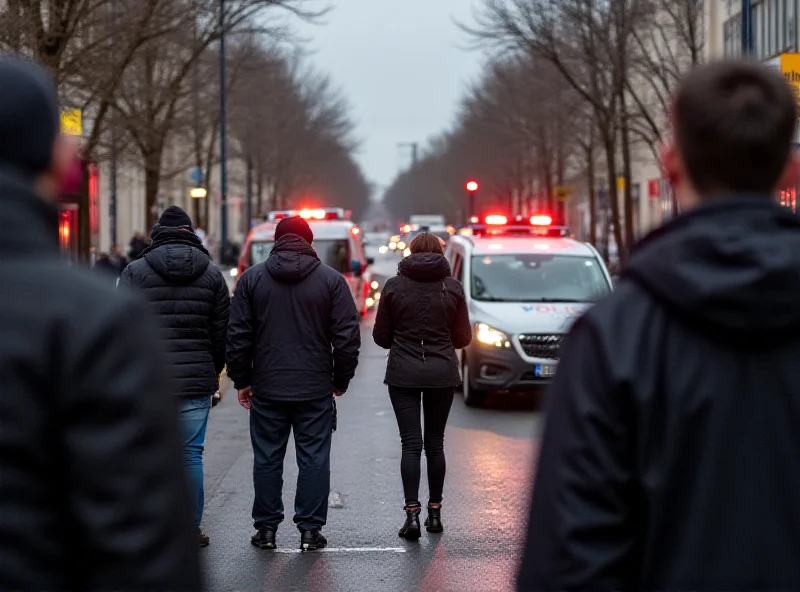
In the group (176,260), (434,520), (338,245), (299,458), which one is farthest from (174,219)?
(338,245)

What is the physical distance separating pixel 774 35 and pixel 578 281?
26.0 meters

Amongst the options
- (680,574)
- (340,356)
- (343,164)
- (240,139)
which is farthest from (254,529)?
(343,164)

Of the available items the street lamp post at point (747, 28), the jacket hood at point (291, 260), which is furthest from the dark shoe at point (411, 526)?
the street lamp post at point (747, 28)

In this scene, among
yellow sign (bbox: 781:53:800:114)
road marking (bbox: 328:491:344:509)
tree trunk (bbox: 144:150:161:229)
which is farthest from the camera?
tree trunk (bbox: 144:150:161:229)

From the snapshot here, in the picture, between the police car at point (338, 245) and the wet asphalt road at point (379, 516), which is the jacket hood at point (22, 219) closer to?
the wet asphalt road at point (379, 516)

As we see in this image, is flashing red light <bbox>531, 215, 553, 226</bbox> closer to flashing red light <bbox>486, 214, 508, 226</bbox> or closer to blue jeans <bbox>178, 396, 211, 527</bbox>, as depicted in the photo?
flashing red light <bbox>486, 214, 508, 226</bbox>

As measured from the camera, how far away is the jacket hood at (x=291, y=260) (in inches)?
308

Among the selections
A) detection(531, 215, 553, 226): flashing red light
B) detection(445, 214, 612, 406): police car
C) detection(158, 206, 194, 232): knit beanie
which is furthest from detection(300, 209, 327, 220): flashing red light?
detection(158, 206, 194, 232): knit beanie

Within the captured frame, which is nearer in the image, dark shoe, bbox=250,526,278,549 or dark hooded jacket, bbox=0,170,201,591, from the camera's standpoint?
dark hooded jacket, bbox=0,170,201,591

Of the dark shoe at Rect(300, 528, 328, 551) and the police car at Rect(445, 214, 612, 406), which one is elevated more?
the police car at Rect(445, 214, 612, 406)

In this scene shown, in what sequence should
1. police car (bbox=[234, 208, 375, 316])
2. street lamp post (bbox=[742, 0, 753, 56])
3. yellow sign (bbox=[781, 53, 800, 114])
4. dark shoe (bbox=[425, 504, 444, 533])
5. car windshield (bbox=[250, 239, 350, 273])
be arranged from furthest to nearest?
car windshield (bbox=[250, 239, 350, 273]) → police car (bbox=[234, 208, 375, 316]) → street lamp post (bbox=[742, 0, 753, 56]) → yellow sign (bbox=[781, 53, 800, 114]) → dark shoe (bbox=[425, 504, 444, 533])

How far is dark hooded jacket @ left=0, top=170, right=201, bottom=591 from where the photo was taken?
2066 mm

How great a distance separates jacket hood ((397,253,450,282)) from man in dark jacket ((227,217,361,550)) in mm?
707

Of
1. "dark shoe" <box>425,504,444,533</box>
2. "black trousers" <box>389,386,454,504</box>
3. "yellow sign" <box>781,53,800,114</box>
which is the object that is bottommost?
"dark shoe" <box>425,504,444,533</box>
